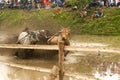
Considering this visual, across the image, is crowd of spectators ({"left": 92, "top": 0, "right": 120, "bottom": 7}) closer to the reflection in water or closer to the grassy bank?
the grassy bank

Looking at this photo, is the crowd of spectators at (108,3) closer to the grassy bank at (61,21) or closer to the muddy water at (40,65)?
the grassy bank at (61,21)

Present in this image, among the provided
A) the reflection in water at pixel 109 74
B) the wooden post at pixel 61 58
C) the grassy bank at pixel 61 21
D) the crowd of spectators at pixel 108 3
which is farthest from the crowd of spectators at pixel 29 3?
the wooden post at pixel 61 58

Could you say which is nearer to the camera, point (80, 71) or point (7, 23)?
point (80, 71)

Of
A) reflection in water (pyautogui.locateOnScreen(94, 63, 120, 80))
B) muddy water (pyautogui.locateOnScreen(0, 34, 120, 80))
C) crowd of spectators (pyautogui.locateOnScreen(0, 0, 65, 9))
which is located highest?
crowd of spectators (pyautogui.locateOnScreen(0, 0, 65, 9))

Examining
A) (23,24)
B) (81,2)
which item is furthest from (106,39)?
(23,24)

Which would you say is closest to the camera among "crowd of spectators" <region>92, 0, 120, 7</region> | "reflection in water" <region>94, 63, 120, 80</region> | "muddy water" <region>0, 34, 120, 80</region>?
"reflection in water" <region>94, 63, 120, 80</region>

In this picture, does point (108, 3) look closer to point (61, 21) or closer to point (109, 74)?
point (61, 21)

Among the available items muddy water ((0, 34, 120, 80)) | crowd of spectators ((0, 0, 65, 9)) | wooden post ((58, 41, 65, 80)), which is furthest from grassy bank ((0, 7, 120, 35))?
wooden post ((58, 41, 65, 80))

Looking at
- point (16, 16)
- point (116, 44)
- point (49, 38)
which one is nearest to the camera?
point (49, 38)

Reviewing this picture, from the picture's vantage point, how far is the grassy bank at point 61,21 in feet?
62.6

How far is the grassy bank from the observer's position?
1909cm

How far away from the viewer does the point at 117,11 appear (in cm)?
2028

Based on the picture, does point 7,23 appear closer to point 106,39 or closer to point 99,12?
point 99,12

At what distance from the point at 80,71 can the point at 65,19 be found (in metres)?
11.6
